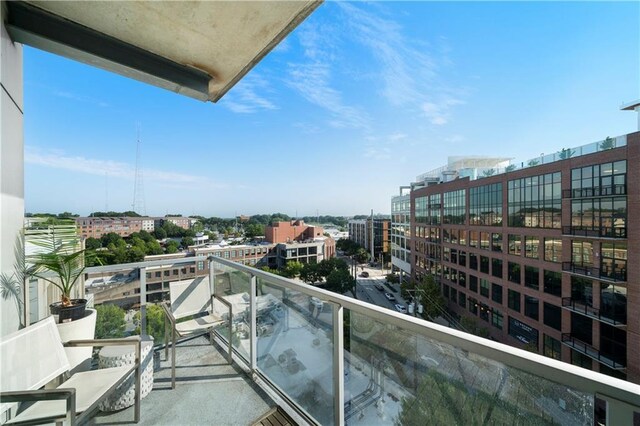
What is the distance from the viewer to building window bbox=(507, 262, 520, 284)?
1560 cm

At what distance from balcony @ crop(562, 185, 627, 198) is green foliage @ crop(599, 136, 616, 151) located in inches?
73.9

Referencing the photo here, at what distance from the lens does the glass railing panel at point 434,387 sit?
2.63ft

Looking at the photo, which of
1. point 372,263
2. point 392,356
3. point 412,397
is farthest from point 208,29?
point 372,263

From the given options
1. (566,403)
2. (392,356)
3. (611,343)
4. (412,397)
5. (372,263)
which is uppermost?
(566,403)

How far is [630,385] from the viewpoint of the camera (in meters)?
0.62

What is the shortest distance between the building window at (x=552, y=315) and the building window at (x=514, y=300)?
152 centimetres

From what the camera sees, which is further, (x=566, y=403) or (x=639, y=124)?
(x=639, y=124)

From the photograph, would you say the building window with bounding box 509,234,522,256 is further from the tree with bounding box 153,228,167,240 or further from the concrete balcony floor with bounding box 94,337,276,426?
the tree with bounding box 153,228,167,240

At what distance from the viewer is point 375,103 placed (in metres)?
14.4

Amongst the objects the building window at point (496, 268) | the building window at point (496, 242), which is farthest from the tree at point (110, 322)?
the building window at point (496, 242)

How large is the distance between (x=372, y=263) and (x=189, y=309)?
4172 cm

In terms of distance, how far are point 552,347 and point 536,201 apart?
7926mm

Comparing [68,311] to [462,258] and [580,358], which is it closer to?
[580,358]

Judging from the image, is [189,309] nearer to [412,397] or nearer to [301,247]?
[412,397]
